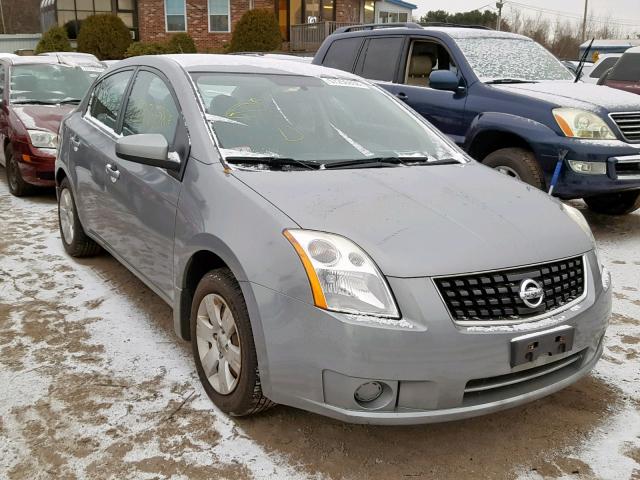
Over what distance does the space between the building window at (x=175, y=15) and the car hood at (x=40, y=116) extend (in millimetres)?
20959

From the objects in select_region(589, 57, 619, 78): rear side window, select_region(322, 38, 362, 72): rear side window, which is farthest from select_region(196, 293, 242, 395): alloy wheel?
select_region(589, 57, 619, 78): rear side window

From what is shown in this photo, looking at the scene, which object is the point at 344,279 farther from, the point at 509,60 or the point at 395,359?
the point at 509,60

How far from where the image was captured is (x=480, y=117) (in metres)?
6.01

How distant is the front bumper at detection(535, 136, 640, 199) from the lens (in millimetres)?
5410

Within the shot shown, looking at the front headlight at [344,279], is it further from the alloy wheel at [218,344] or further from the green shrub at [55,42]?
the green shrub at [55,42]

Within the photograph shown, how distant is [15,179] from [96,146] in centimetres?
→ 367

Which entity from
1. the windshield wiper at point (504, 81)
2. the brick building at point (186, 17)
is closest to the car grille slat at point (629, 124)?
the windshield wiper at point (504, 81)

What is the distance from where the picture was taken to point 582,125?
548 cm

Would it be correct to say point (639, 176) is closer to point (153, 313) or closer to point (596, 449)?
point (596, 449)

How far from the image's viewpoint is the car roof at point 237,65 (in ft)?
12.0

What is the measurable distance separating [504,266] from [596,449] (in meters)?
0.96

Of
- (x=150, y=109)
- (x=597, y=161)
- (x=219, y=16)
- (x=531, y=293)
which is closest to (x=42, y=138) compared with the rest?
(x=150, y=109)

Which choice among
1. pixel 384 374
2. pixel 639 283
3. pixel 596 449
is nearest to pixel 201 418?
pixel 384 374

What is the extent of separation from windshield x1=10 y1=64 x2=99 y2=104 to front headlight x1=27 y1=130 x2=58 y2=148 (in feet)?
3.06
